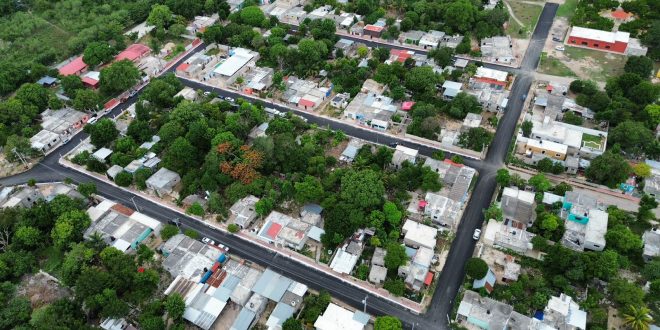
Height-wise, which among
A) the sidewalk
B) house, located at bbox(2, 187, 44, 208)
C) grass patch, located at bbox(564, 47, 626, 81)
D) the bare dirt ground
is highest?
grass patch, located at bbox(564, 47, 626, 81)

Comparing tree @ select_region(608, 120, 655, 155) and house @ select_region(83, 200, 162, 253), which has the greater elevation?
A: tree @ select_region(608, 120, 655, 155)

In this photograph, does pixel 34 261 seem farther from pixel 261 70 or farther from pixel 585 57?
pixel 585 57

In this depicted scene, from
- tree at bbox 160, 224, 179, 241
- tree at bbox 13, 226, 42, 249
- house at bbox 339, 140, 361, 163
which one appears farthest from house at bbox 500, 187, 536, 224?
tree at bbox 13, 226, 42, 249

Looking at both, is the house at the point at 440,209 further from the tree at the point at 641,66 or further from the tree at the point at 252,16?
the tree at the point at 252,16

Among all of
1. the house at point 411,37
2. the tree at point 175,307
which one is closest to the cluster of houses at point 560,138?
the house at point 411,37

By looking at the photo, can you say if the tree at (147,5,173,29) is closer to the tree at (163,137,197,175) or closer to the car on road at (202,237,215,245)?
the tree at (163,137,197,175)

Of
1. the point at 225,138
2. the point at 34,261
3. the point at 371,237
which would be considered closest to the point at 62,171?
the point at 34,261

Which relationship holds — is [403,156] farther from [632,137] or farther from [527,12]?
[527,12]
